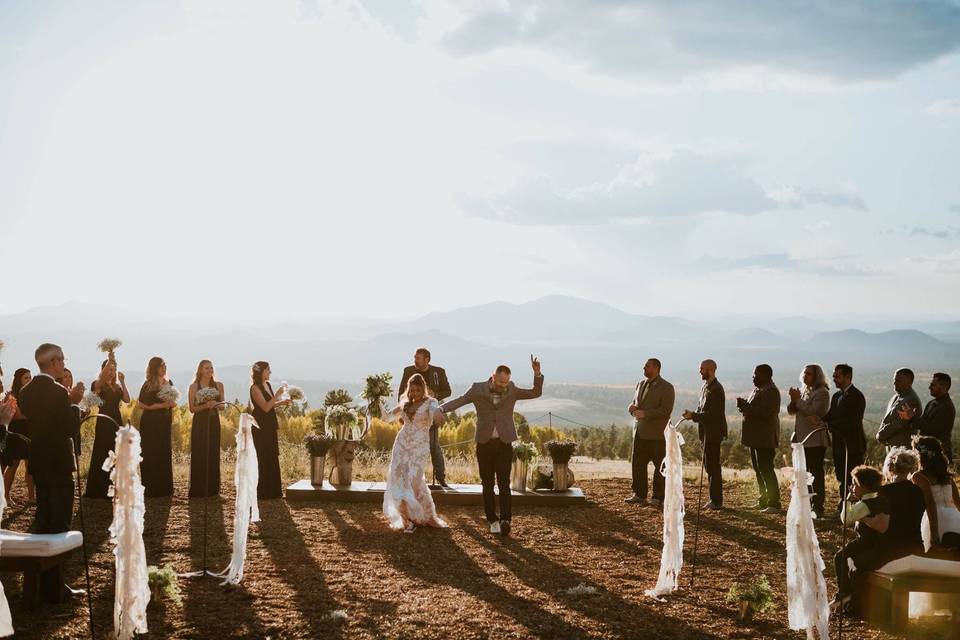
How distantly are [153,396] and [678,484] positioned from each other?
8.29 m

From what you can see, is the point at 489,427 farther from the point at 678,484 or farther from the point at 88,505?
the point at 88,505

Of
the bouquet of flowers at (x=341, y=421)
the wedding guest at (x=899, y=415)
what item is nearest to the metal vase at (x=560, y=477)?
the bouquet of flowers at (x=341, y=421)

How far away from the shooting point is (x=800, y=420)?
12180mm

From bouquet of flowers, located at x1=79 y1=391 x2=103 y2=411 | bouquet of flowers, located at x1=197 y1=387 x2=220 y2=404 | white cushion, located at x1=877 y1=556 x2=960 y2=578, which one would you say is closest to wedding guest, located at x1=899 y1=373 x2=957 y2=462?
white cushion, located at x1=877 y1=556 x2=960 y2=578

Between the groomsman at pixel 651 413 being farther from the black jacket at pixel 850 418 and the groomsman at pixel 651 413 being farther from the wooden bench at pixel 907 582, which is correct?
the wooden bench at pixel 907 582

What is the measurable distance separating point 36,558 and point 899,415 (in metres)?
10.0

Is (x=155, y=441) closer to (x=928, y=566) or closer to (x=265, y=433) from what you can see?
(x=265, y=433)

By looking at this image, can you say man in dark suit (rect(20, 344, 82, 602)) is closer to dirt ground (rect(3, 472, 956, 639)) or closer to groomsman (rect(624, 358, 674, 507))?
dirt ground (rect(3, 472, 956, 639))

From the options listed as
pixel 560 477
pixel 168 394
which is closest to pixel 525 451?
pixel 560 477

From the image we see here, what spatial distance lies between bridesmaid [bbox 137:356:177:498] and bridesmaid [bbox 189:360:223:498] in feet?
1.24

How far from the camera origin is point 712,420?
1225cm

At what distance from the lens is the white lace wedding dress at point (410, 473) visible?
11.0 m

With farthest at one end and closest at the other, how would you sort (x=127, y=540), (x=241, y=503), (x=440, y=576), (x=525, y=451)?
1. (x=525, y=451)
2. (x=440, y=576)
3. (x=241, y=503)
4. (x=127, y=540)

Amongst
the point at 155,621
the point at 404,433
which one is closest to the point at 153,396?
the point at 404,433
